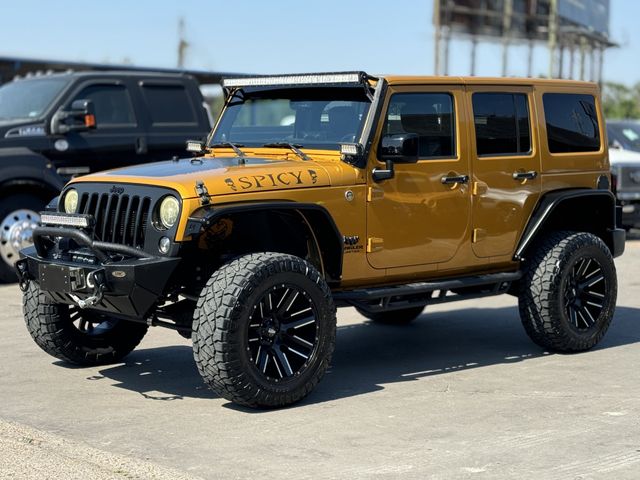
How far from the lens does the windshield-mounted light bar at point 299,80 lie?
6.89 m

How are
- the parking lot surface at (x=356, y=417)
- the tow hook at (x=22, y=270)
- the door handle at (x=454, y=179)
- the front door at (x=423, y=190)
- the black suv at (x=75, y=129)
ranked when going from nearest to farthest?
the parking lot surface at (x=356, y=417) < the tow hook at (x=22, y=270) < the front door at (x=423, y=190) < the door handle at (x=454, y=179) < the black suv at (x=75, y=129)

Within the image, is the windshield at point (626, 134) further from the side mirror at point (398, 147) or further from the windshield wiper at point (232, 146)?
the side mirror at point (398, 147)

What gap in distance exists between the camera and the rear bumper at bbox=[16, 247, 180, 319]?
19.3 ft

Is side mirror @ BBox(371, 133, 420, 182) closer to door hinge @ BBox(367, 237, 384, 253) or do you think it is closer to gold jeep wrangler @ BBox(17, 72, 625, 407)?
gold jeep wrangler @ BBox(17, 72, 625, 407)

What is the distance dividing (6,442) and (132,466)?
2.66 feet

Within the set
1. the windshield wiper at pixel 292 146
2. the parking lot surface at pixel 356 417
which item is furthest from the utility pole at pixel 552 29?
the windshield wiper at pixel 292 146

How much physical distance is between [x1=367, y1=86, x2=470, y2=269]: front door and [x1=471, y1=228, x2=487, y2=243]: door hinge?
76 millimetres

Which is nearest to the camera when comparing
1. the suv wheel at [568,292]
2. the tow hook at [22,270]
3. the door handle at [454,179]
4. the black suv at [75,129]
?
the tow hook at [22,270]

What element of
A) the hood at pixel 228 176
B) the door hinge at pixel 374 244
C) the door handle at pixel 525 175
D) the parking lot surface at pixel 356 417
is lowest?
the parking lot surface at pixel 356 417

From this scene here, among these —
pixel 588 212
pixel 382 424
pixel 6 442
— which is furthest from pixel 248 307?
pixel 588 212

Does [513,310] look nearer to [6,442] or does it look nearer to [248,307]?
[248,307]

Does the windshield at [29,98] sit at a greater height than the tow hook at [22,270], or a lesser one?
greater

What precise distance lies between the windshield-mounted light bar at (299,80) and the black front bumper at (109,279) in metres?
1.77

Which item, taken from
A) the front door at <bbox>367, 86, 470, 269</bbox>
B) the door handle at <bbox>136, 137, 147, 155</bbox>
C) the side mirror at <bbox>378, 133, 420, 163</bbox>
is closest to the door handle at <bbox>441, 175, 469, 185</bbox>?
the front door at <bbox>367, 86, 470, 269</bbox>
